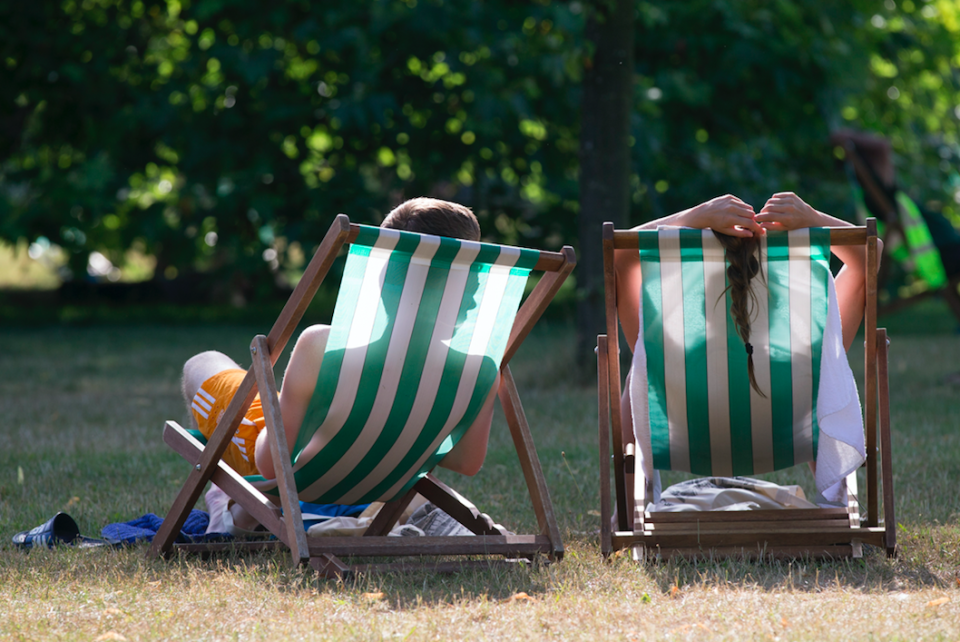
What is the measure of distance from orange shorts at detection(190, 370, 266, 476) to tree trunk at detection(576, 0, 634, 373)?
355 centimetres

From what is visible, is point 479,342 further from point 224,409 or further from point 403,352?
point 224,409

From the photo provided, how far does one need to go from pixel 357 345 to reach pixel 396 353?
10 centimetres

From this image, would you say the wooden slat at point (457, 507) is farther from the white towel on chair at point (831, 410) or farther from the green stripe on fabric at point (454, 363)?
the white towel on chair at point (831, 410)

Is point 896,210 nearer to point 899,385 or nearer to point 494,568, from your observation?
point 899,385

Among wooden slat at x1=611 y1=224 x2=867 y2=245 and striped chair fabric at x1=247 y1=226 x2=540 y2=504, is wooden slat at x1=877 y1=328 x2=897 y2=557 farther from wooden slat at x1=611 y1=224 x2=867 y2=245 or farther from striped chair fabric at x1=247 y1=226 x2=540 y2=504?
striped chair fabric at x1=247 y1=226 x2=540 y2=504

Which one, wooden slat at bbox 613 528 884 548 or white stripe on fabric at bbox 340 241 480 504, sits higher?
white stripe on fabric at bbox 340 241 480 504

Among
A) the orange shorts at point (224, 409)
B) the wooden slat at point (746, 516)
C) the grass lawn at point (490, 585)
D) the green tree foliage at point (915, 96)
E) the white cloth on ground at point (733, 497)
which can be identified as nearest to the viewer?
the grass lawn at point (490, 585)

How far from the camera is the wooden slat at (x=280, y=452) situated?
7.96 ft

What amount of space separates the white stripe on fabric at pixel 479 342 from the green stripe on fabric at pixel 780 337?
674 millimetres

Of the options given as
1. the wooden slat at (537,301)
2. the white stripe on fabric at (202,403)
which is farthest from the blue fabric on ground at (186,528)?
the wooden slat at (537,301)

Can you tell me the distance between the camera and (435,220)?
101 inches


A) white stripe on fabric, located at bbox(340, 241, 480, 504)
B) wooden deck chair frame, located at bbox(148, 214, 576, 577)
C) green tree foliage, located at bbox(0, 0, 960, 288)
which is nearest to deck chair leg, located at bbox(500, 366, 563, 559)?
wooden deck chair frame, located at bbox(148, 214, 576, 577)

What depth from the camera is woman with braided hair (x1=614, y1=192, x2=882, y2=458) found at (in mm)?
2484

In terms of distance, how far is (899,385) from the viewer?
6.43m
